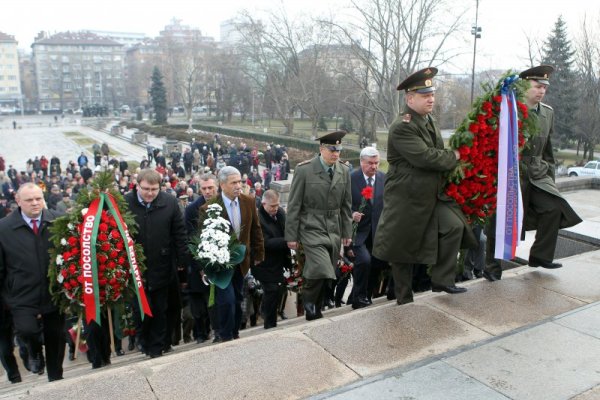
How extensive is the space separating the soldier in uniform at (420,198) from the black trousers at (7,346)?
11.3 ft

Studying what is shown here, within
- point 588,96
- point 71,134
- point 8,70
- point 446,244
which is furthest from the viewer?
point 8,70

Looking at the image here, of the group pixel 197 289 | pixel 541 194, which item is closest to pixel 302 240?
pixel 197 289

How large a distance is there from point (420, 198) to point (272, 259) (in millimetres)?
2007

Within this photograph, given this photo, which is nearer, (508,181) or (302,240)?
(508,181)

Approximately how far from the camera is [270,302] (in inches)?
219

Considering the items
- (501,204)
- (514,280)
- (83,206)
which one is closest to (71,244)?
(83,206)

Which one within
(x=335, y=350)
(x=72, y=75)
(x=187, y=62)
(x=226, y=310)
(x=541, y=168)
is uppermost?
(x=72, y=75)

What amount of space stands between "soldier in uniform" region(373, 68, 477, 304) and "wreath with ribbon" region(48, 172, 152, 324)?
225 cm

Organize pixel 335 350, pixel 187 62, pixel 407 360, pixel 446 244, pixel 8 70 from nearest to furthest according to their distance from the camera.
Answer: pixel 407 360, pixel 335 350, pixel 446 244, pixel 187 62, pixel 8 70

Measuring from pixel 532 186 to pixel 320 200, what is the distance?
212cm

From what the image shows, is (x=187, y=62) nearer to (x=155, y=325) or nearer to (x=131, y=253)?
(x=155, y=325)

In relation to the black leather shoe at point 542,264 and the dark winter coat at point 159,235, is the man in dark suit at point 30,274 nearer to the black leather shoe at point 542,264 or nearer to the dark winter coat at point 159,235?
the dark winter coat at point 159,235

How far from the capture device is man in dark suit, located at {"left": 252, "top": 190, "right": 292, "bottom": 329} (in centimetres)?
557

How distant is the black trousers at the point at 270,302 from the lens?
5.52m
